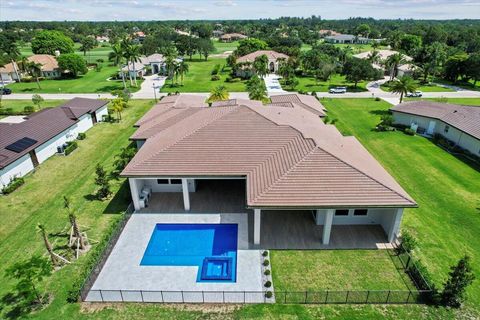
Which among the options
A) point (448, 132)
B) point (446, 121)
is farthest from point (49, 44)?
point (448, 132)

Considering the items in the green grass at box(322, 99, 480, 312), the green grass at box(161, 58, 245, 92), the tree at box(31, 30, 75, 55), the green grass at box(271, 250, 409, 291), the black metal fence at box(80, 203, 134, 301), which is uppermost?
the tree at box(31, 30, 75, 55)

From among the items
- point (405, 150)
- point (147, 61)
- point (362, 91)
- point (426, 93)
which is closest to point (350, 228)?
point (405, 150)

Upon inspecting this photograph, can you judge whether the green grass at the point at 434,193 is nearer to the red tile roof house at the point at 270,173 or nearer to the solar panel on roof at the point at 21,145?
the red tile roof house at the point at 270,173

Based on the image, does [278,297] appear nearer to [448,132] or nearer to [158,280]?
[158,280]

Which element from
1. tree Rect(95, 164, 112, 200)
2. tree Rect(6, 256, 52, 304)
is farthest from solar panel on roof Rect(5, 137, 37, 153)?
tree Rect(6, 256, 52, 304)

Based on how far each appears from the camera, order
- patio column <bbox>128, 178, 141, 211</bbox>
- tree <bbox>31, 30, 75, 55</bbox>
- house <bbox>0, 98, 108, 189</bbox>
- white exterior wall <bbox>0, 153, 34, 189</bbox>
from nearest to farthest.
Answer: patio column <bbox>128, 178, 141, 211</bbox>, white exterior wall <bbox>0, 153, 34, 189</bbox>, house <bbox>0, 98, 108, 189</bbox>, tree <bbox>31, 30, 75, 55</bbox>

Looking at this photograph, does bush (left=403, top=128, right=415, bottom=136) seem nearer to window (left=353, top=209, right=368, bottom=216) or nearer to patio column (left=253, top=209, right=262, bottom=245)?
window (left=353, top=209, right=368, bottom=216)

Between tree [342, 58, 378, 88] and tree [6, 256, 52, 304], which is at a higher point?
tree [342, 58, 378, 88]
